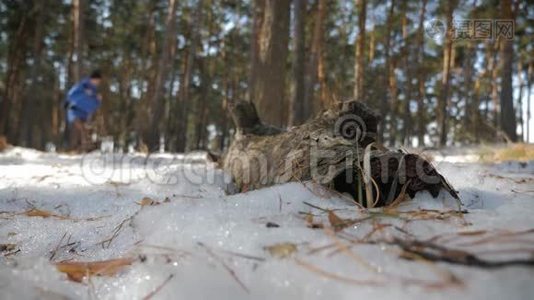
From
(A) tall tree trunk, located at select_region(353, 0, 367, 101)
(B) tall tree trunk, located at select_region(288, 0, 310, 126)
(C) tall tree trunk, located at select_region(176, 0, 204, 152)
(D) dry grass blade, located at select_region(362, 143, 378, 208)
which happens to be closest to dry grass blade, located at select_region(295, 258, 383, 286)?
(D) dry grass blade, located at select_region(362, 143, 378, 208)

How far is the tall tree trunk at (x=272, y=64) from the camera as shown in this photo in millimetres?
5211

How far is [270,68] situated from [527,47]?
16722mm

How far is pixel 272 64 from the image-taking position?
5277mm

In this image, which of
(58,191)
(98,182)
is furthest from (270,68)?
(58,191)

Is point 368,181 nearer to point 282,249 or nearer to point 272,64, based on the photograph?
point 282,249

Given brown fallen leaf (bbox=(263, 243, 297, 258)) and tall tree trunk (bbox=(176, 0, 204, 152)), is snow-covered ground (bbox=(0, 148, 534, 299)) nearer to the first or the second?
brown fallen leaf (bbox=(263, 243, 297, 258))

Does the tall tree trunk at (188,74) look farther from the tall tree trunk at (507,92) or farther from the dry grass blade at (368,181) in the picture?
the dry grass blade at (368,181)

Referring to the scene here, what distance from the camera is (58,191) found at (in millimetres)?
2324

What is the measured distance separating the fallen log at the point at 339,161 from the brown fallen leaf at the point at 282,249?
0.59 meters

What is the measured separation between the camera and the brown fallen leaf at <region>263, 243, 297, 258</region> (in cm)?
78

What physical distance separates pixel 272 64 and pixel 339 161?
3855 mm

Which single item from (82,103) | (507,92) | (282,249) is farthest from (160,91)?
(282,249)

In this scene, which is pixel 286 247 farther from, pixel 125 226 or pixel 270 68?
pixel 270 68

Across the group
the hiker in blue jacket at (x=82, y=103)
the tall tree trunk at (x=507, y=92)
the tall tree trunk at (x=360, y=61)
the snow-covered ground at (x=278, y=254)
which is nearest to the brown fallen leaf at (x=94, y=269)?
the snow-covered ground at (x=278, y=254)
